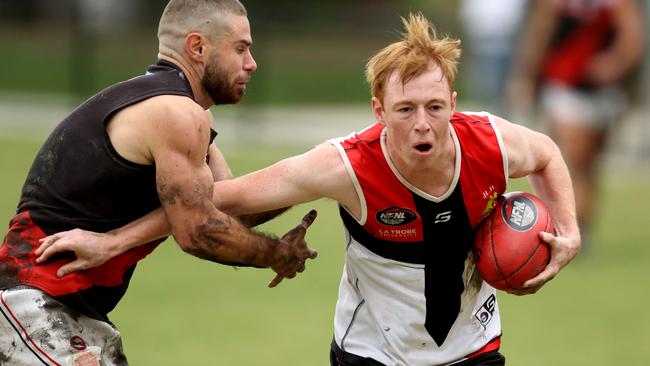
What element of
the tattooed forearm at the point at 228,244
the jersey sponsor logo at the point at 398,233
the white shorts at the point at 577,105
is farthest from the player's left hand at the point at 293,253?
the white shorts at the point at 577,105

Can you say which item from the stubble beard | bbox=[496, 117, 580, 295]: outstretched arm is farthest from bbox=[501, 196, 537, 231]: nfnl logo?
the stubble beard

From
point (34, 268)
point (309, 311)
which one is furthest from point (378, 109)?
point (309, 311)

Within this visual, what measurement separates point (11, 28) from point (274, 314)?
20.2m

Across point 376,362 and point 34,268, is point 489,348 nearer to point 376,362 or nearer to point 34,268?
point 376,362

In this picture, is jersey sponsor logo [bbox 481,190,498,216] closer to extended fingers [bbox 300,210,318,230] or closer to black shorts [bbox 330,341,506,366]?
black shorts [bbox 330,341,506,366]

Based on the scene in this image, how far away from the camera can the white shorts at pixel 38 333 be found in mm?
5711

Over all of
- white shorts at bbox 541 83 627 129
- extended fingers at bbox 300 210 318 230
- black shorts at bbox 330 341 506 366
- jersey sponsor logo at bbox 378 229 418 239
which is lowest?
white shorts at bbox 541 83 627 129

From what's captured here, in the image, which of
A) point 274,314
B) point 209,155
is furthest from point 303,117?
point 209,155

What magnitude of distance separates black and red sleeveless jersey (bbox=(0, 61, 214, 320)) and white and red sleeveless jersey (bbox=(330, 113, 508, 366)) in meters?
0.96

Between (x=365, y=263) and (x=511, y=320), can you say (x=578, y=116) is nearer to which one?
(x=511, y=320)

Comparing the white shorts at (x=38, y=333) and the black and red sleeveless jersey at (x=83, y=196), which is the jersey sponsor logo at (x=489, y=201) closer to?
the black and red sleeveless jersey at (x=83, y=196)

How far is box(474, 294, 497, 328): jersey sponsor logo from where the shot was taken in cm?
636

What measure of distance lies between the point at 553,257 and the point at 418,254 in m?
0.64

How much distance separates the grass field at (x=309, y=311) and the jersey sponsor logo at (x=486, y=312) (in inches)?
124
